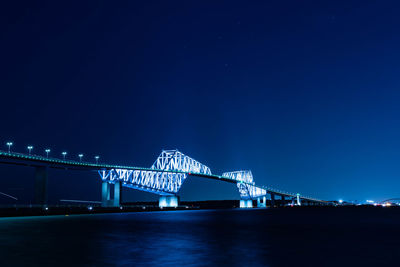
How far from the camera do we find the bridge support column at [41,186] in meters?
76.2

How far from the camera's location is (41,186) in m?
77.2

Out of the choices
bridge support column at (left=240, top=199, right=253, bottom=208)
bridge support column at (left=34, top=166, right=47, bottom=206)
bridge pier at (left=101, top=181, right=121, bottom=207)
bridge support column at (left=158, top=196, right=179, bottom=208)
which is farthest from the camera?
bridge support column at (left=240, top=199, right=253, bottom=208)

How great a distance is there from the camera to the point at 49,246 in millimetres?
20891

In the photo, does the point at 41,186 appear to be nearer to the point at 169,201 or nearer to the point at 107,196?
the point at 107,196

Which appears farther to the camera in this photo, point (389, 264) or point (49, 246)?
point (49, 246)

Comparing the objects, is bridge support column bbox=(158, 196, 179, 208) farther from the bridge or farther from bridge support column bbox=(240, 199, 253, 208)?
bridge support column bbox=(240, 199, 253, 208)

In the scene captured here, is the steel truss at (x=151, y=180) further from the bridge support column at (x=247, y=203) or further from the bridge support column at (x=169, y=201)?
the bridge support column at (x=247, y=203)

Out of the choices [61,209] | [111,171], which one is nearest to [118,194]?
[111,171]

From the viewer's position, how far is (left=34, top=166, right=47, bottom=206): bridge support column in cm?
7625

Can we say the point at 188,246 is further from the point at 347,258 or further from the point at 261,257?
the point at 347,258

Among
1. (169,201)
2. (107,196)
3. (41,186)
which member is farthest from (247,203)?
(41,186)

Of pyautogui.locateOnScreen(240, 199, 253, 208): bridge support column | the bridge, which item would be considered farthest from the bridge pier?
pyautogui.locateOnScreen(240, 199, 253, 208): bridge support column

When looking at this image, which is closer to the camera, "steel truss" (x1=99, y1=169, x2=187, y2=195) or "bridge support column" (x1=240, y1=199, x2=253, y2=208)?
"steel truss" (x1=99, y1=169, x2=187, y2=195)

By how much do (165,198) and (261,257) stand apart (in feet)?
403
